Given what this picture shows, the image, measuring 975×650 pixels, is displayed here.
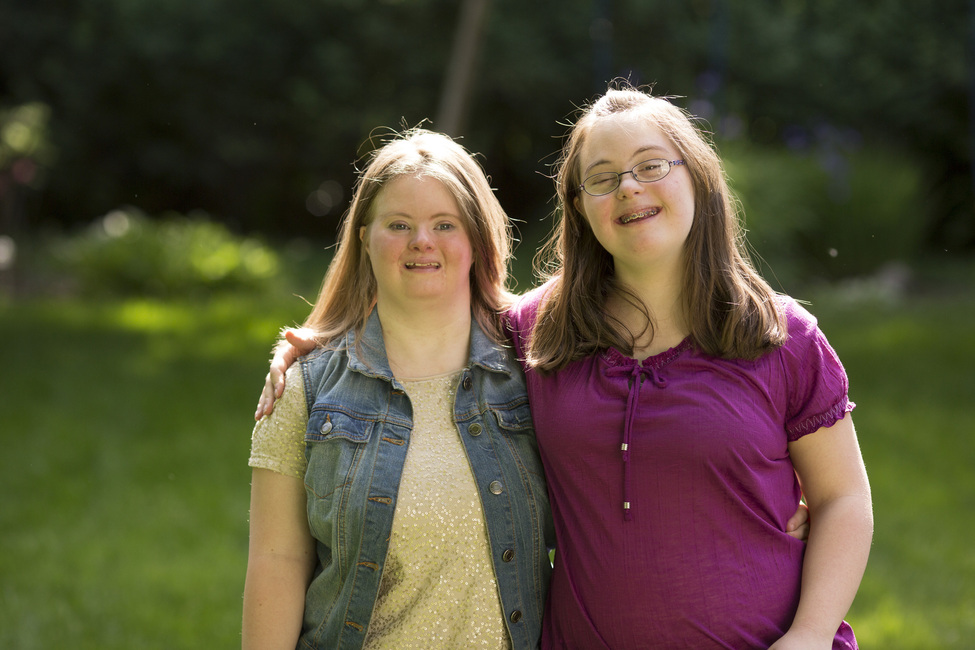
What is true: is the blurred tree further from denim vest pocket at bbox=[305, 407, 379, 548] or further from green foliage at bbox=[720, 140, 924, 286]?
denim vest pocket at bbox=[305, 407, 379, 548]

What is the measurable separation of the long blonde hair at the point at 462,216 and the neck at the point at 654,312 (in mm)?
327

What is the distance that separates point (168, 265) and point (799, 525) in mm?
8414

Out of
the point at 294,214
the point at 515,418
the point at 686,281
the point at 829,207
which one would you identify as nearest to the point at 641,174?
the point at 686,281

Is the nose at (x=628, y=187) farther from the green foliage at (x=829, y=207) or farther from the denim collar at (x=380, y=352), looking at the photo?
the green foliage at (x=829, y=207)

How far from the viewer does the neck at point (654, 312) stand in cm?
216

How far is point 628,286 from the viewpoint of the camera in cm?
225

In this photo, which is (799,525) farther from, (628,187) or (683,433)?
(628,187)

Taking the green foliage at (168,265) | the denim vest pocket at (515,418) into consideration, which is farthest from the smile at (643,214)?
the green foliage at (168,265)

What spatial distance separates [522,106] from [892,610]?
1235cm

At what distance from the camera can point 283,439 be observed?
218 centimetres

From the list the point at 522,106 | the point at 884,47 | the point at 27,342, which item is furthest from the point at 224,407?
the point at 884,47

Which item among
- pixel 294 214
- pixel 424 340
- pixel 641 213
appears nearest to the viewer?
pixel 641 213

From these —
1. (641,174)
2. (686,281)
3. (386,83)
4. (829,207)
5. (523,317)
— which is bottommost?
(523,317)

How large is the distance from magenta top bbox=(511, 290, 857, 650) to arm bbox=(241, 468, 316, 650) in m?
0.60
